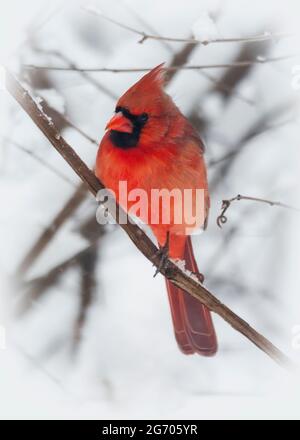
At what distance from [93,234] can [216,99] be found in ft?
1.75

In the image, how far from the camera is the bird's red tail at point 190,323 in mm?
1573

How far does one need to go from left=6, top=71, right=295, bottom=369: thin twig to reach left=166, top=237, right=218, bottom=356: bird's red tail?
31cm

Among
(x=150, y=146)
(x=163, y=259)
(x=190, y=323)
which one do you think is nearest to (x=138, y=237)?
(x=163, y=259)

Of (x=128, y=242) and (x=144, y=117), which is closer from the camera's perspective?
(x=144, y=117)

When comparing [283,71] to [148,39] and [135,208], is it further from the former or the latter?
[135,208]

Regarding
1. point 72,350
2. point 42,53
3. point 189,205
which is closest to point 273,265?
point 189,205

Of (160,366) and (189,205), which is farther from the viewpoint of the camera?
(160,366)

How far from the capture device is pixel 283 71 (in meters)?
1.67

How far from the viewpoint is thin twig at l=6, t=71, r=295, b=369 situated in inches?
45.9

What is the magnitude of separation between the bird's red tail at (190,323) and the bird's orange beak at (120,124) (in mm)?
381

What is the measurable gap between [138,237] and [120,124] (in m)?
0.30

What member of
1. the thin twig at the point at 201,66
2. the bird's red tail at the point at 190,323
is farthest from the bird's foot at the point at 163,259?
the thin twig at the point at 201,66

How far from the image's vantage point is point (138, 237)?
48.1 inches

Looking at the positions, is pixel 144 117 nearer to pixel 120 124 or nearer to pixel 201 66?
pixel 120 124
